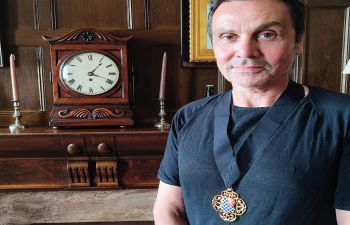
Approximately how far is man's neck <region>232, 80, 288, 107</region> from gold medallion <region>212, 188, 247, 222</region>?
0.21m

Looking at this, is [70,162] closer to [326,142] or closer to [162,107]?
[162,107]

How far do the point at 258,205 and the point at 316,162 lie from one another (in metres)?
0.15

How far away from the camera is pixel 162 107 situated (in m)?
1.64

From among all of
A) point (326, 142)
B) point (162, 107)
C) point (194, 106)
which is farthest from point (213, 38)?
point (162, 107)

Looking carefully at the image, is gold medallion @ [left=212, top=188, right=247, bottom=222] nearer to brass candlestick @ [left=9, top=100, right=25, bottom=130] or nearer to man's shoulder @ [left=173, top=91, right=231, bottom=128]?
man's shoulder @ [left=173, top=91, right=231, bottom=128]

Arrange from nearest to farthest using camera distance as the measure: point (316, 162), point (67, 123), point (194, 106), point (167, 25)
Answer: point (316, 162) → point (194, 106) → point (67, 123) → point (167, 25)

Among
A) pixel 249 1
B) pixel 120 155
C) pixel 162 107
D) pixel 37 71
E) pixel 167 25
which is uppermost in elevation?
pixel 167 25

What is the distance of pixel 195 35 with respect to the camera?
1.71 m

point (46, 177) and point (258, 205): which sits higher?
point (258, 205)

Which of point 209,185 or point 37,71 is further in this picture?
point 37,71

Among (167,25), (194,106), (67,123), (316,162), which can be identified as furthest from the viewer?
(167,25)

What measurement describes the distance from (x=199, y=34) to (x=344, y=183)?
1239 millimetres

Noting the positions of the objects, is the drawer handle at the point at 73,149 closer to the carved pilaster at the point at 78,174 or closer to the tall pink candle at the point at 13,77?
the carved pilaster at the point at 78,174

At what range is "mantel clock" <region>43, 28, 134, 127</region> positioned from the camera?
1.57 meters
